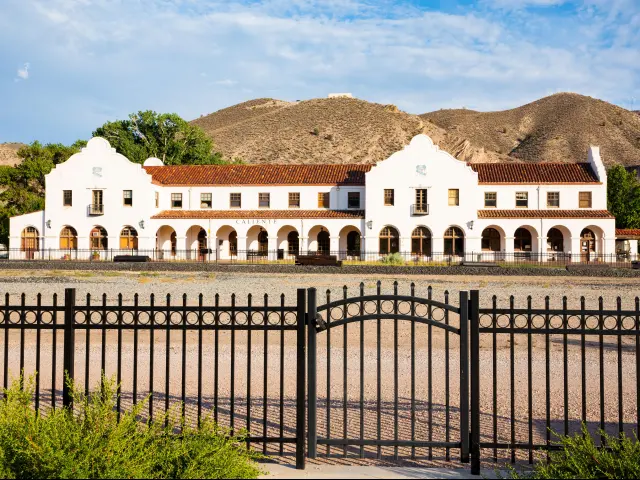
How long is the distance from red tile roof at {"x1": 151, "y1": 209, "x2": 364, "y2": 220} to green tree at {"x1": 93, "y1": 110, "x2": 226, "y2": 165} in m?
21.6

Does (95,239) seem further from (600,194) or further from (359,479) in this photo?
(359,479)

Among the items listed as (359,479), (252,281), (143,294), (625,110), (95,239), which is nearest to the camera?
(359,479)

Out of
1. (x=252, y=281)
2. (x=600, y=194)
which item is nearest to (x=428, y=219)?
(x=600, y=194)

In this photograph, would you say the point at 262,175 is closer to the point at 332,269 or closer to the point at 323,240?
the point at 323,240

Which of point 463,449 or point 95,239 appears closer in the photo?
point 463,449

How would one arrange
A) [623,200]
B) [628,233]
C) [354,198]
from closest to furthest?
[354,198], [628,233], [623,200]

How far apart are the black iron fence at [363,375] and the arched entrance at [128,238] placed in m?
31.2

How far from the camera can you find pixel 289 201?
4441 centimetres

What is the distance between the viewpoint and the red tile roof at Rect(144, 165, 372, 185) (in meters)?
44.3

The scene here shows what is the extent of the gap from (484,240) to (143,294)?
2993cm

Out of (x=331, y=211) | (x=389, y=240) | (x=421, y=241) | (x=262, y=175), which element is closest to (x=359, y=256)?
(x=389, y=240)

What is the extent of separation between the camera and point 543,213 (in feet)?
133

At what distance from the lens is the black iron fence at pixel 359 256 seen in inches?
1464

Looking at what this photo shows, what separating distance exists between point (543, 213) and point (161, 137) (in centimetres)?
4470
